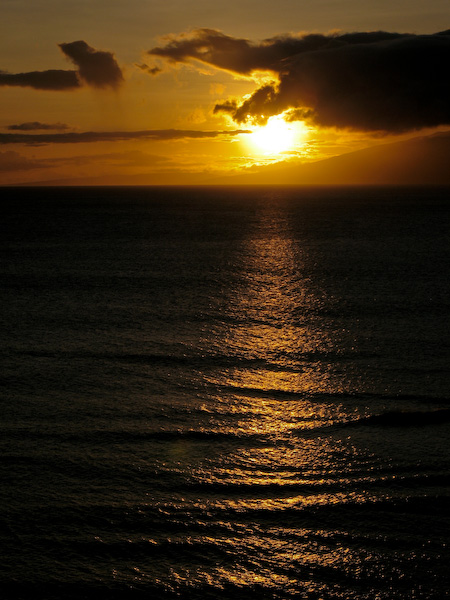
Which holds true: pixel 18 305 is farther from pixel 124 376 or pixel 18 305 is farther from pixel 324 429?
pixel 324 429

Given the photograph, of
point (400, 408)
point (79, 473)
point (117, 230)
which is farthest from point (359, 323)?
point (117, 230)

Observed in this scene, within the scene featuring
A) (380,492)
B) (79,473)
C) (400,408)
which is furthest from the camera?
(400,408)

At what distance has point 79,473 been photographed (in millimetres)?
17828

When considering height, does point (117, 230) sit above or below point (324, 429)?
above

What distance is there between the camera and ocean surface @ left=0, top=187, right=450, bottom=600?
1351 centimetres

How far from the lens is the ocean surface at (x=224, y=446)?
13.5 m

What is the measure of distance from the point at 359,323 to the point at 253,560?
24.3 m

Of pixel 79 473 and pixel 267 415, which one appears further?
pixel 267 415

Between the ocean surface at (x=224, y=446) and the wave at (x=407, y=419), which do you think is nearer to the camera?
the ocean surface at (x=224, y=446)

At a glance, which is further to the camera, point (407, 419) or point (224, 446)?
point (407, 419)

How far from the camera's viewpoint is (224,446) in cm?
1952

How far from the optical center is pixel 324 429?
20844 mm

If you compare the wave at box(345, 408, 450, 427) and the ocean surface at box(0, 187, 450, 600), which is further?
the wave at box(345, 408, 450, 427)

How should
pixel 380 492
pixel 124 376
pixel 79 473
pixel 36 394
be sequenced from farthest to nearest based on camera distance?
pixel 124 376 → pixel 36 394 → pixel 79 473 → pixel 380 492
